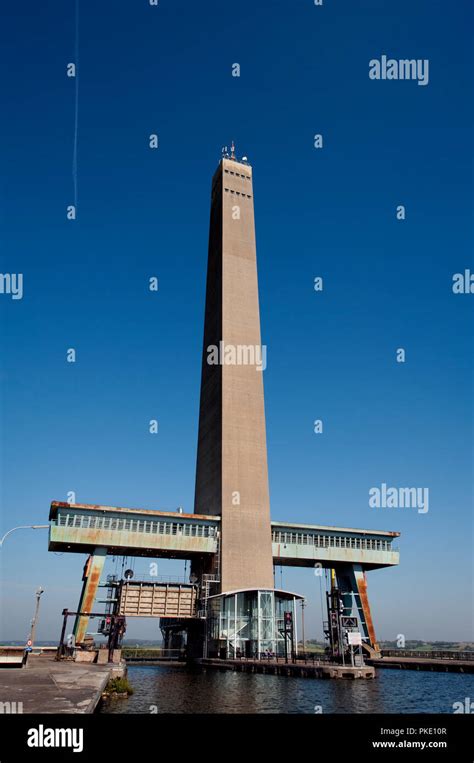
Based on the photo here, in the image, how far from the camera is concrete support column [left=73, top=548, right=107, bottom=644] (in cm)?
5681

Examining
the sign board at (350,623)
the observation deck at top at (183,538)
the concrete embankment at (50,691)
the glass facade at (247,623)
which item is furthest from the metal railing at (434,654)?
the concrete embankment at (50,691)

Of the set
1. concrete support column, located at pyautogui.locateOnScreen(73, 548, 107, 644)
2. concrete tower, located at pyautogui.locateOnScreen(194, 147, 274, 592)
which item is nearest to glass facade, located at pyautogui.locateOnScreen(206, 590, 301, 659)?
concrete tower, located at pyautogui.locateOnScreen(194, 147, 274, 592)

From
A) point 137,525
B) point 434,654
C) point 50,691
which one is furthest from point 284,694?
point 434,654

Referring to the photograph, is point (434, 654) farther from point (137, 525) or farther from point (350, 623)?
point (137, 525)

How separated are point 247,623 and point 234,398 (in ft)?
89.0

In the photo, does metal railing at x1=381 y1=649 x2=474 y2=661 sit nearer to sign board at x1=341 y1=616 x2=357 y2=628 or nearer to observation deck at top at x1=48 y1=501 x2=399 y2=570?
observation deck at top at x1=48 y1=501 x2=399 y2=570

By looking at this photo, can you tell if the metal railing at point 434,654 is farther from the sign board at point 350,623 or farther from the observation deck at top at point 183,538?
the sign board at point 350,623

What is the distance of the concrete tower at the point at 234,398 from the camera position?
66500 millimetres

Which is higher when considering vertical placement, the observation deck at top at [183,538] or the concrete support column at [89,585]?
the observation deck at top at [183,538]

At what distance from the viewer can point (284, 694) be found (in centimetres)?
3422

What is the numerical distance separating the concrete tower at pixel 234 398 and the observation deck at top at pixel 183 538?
2.98 m

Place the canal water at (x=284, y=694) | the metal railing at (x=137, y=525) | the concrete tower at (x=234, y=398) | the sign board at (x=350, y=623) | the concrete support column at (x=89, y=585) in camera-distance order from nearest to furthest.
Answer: the canal water at (x=284, y=694)
the sign board at (x=350, y=623)
the concrete support column at (x=89, y=585)
the metal railing at (x=137, y=525)
the concrete tower at (x=234, y=398)
